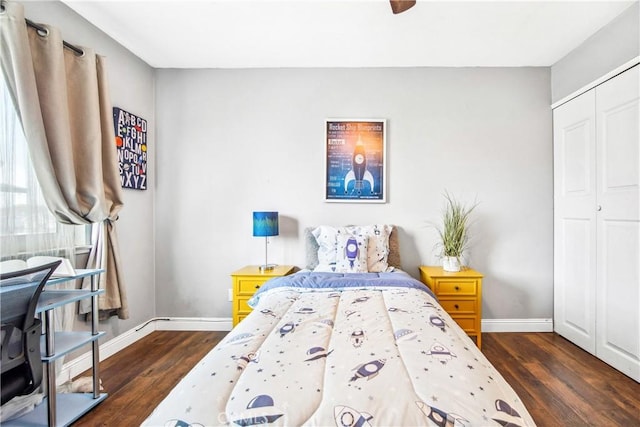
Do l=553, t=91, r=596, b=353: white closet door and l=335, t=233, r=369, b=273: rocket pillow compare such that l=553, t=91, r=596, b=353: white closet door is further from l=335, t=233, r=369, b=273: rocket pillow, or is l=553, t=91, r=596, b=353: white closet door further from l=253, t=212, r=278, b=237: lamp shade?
l=253, t=212, r=278, b=237: lamp shade

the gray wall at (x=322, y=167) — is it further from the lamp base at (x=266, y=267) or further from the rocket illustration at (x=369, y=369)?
the rocket illustration at (x=369, y=369)

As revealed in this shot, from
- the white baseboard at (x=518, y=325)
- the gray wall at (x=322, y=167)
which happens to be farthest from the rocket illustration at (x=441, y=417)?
the white baseboard at (x=518, y=325)

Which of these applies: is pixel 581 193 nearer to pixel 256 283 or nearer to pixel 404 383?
pixel 404 383

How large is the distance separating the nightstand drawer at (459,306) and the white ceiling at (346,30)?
2.19 metres

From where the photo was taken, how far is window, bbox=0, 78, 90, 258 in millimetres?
1798

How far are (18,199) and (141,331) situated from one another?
166 cm

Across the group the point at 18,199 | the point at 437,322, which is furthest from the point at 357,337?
the point at 18,199

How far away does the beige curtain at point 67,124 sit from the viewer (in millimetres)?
1757

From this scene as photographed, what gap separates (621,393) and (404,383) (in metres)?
2.01

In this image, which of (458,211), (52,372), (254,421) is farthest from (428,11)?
(52,372)

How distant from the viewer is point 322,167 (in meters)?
3.21

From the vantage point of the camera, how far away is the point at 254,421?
0.92 metres

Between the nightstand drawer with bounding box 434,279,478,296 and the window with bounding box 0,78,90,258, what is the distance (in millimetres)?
2859

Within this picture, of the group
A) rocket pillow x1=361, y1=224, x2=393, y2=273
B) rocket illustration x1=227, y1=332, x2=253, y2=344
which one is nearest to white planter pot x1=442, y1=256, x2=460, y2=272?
rocket pillow x1=361, y1=224, x2=393, y2=273
